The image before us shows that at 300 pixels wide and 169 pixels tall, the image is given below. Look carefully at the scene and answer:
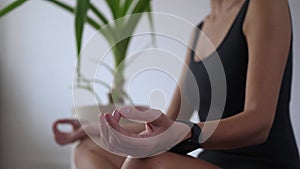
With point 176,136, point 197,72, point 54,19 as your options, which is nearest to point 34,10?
point 54,19

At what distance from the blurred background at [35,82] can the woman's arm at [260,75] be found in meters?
1.12

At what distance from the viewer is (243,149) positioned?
2.79 feet

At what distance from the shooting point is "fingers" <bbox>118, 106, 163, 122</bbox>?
506 millimetres

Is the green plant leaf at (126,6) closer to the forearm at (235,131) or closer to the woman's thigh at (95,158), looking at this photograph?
the woman's thigh at (95,158)

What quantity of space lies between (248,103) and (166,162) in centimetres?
22

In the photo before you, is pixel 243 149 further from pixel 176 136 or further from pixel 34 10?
pixel 34 10

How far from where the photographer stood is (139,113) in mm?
506

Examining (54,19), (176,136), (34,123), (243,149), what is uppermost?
(54,19)

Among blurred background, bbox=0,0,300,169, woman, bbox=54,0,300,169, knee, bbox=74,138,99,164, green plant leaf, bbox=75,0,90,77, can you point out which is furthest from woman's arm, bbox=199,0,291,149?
blurred background, bbox=0,0,300,169

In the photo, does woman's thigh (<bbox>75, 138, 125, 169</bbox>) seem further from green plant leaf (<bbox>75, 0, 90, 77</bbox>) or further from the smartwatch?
green plant leaf (<bbox>75, 0, 90, 77</bbox>)

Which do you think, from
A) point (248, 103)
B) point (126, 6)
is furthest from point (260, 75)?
point (126, 6)

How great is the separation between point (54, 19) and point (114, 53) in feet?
2.51

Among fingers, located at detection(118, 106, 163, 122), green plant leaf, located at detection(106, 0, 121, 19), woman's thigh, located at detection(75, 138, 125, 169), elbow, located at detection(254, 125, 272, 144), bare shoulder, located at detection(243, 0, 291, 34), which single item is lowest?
woman's thigh, located at detection(75, 138, 125, 169)

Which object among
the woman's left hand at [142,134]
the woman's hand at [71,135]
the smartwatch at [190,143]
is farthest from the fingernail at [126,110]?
the woman's hand at [71,135]
